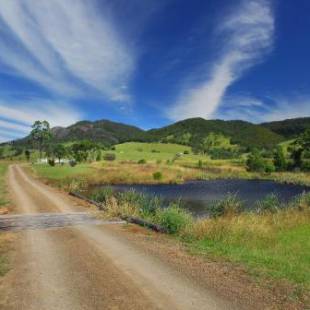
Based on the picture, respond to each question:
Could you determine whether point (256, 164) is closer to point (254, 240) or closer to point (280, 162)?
point (280, 162)

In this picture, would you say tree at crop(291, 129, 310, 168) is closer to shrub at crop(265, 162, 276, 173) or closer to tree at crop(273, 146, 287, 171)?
tree at crop(273, 146, 287, 171)

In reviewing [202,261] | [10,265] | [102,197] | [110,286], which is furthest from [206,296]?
[102,197]

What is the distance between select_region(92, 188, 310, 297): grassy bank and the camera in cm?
970

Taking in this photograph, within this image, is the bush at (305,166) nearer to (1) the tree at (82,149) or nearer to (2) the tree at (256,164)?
(2) the tree at (256,164)

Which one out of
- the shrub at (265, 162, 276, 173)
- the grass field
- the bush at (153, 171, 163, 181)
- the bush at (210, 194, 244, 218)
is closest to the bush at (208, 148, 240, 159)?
the grass field

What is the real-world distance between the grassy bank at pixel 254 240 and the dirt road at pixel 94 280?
2.10m

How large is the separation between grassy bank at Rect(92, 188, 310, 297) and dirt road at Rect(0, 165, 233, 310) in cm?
210

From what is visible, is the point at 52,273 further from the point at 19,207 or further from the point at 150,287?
the point at 19,207

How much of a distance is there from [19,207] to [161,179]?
168 feet

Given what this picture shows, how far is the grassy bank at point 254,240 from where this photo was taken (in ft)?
31.8

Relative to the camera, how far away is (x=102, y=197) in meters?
27.9

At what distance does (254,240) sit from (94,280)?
6.87m

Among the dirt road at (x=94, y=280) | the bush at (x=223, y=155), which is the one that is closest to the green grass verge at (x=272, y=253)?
the dirt road at (x=94, y=280)

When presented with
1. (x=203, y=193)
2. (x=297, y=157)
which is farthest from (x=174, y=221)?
(x=297, y=157)
